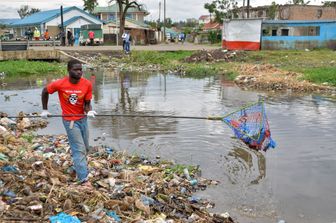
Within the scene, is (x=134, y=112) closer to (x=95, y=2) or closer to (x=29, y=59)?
(x=29, y=59)

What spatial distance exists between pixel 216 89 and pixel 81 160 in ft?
38.9

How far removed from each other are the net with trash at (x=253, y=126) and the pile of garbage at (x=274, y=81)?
8.92 metres

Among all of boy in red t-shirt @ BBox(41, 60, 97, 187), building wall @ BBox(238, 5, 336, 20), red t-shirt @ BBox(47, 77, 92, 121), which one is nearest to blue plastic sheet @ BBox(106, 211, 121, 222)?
boy in red t-shirt @ BBox(41, 60, 97, 187)

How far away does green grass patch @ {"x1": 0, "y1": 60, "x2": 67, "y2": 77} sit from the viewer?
2198 cm

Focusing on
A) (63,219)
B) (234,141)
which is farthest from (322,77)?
(63,219)

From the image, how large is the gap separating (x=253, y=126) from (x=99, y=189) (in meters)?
3.45

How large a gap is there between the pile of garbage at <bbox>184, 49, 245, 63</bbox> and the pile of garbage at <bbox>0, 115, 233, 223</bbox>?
67.8ft

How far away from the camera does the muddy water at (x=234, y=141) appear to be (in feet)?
20.4

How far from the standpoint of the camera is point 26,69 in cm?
2245

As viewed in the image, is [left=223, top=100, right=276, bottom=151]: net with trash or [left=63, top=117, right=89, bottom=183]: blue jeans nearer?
[left=63, top=117, right=89, bottom=183]: blue jeans

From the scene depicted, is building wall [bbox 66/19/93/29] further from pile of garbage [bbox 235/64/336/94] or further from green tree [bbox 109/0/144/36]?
pile of garbage [bbox 235/64/336/94]

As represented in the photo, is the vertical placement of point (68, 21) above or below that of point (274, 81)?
above

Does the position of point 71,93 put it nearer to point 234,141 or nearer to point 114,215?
point 114,215

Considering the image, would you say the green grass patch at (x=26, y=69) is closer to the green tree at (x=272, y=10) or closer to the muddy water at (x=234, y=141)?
the muddy water at (x=234, y=141)
